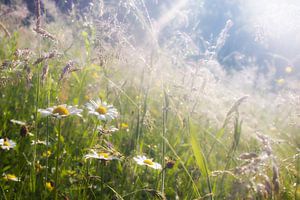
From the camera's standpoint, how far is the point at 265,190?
0.76 metres

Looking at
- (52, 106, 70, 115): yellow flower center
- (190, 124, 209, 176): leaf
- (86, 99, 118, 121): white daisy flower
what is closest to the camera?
(190, 124, 209, 176): leaf

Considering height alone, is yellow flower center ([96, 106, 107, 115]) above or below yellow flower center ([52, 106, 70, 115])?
below

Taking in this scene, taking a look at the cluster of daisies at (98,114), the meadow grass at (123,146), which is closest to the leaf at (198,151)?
the meadow grass at (123,146)

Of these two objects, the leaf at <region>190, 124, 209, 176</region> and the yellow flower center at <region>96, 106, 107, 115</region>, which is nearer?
the leaf at <region>190, 124, 209, 176</region>

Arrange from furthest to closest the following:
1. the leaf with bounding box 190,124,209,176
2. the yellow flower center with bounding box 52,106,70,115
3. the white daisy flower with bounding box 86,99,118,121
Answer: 1. the white daisy flower with bounding box 86,99,118,121
2. the yellow flower center with bounding box 52,106,70,115
3. the leaf with bounding box 190,124,209,176

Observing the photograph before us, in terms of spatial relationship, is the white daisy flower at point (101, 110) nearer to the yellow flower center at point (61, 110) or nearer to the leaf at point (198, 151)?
the yellow flower center at point (61, 110)

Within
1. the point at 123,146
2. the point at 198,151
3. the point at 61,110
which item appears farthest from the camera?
the point at 123,146

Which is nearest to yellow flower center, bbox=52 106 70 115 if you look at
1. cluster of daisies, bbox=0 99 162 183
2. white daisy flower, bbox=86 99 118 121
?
cluster of daisies, bbox=0 99 162 183

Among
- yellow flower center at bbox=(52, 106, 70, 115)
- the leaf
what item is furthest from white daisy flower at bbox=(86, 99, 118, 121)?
the leaf

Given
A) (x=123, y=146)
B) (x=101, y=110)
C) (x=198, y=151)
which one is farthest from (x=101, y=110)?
(x=123, y=146)

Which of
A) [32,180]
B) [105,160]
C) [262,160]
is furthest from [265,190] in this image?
[32,180]

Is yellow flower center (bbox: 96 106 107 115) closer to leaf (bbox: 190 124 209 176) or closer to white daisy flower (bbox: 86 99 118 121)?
white daisy flower (bbox: 86 99 118 121)

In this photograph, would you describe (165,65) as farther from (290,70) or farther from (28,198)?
(290,70)

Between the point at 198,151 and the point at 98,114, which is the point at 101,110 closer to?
the point at 98,114
